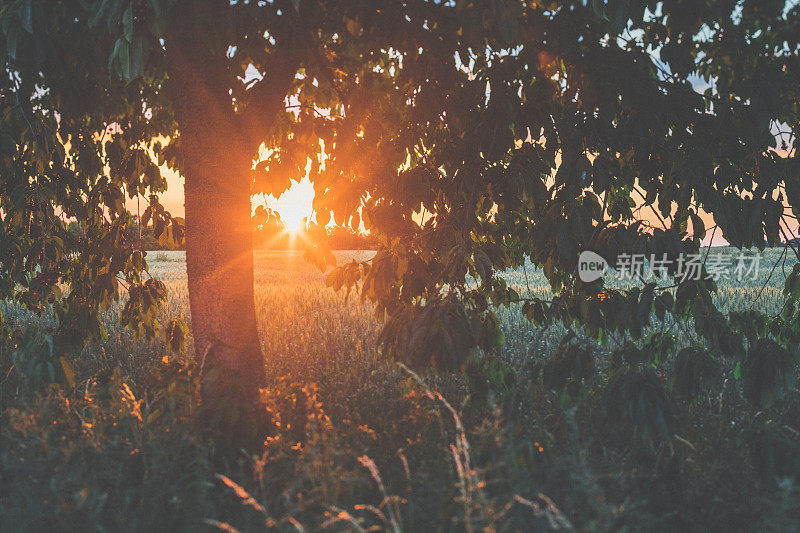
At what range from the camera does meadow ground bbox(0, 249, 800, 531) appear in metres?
1.84

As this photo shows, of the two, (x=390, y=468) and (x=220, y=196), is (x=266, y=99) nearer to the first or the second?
(x=220, y=196)

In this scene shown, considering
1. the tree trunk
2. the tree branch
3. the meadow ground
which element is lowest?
the meadow ground

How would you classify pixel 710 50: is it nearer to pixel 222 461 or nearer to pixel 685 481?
pixel 685 481

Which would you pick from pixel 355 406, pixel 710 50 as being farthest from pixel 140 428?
pixel 710 50

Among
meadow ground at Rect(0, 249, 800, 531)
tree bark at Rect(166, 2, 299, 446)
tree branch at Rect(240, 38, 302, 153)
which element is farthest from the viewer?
tree branch at Rect(240, 38, 302, 153)

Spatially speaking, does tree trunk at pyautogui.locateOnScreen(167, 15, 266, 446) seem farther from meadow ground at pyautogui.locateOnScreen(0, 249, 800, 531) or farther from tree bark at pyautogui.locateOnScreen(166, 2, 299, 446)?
meadow ground at pyautogui.locateOnScreen(0, 249, 800, 531)

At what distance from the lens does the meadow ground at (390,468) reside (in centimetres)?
184

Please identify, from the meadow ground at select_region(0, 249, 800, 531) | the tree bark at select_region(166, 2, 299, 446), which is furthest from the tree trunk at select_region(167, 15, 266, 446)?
the meadow ground at select_region(0, 249, 800, 531)

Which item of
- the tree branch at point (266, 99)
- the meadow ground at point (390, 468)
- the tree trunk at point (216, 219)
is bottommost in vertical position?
the meadow ground at point (390, 468)

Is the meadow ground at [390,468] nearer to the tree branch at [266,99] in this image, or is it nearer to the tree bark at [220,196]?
the tree bark at [220,196]

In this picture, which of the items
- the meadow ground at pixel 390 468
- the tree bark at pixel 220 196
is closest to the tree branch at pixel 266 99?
the tree bark at pixel 220 196

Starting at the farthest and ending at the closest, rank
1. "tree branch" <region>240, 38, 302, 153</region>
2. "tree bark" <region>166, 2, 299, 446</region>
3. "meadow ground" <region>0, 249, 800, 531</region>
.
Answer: "tree branch" <region>240, 38, 302, 153</region> < "tree bark" <region>166, 2, 299, 446</region> < "meadow ground" <region>0, 249, 800, 531</region>

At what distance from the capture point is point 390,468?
2639mm

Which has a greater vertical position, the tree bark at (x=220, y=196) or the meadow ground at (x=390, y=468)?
the tree bark at (x=220, y=196)
